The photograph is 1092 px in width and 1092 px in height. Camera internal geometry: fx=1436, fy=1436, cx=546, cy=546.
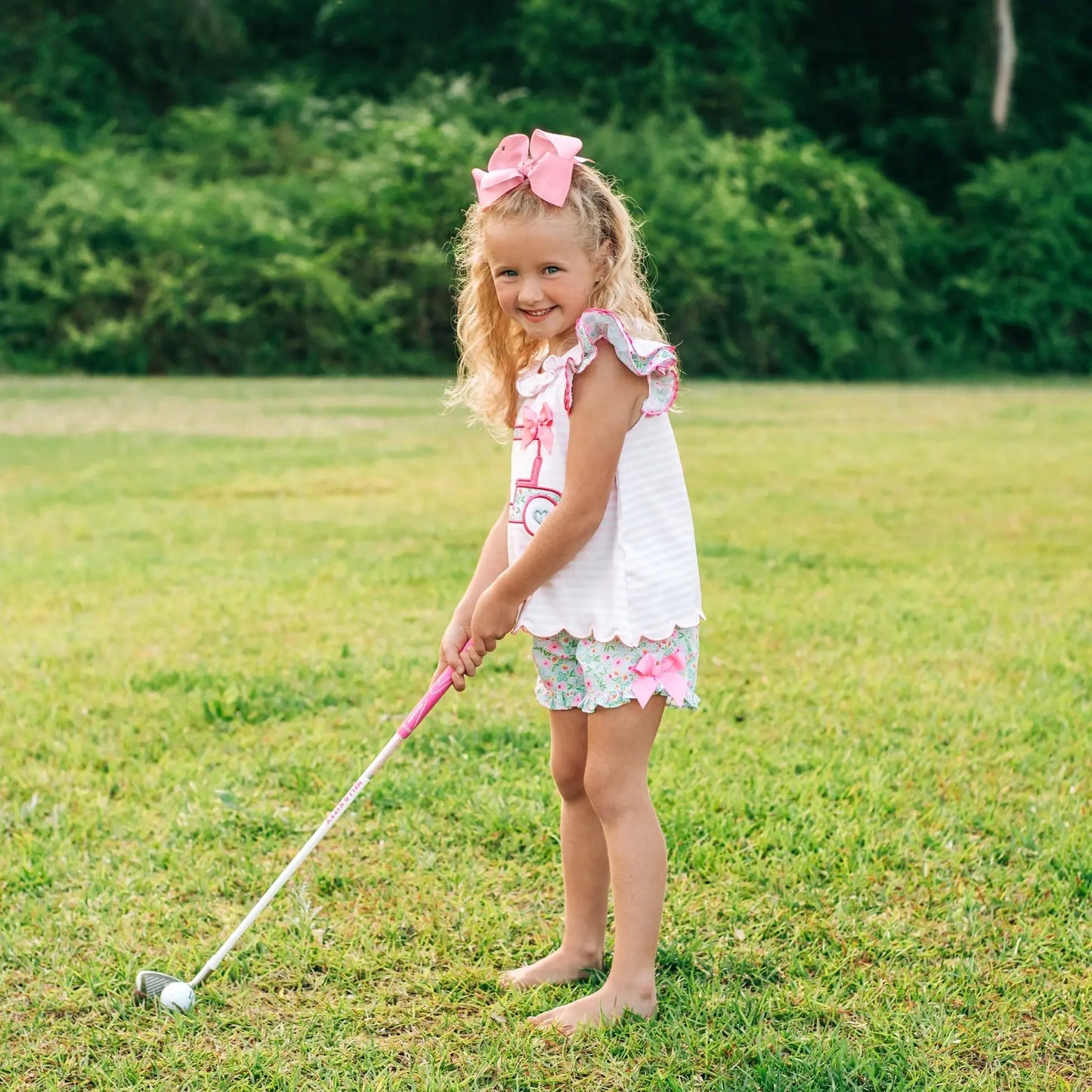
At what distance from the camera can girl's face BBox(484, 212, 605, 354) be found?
2.31 m

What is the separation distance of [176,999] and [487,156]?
56.8ft

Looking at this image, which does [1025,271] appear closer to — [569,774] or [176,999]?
[569,774]

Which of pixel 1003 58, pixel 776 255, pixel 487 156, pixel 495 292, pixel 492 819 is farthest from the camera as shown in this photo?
pixel 1003 58

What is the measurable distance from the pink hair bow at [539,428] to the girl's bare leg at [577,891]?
1.65 feet

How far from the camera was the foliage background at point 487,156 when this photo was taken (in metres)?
17.4

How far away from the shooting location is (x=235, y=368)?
17.5 m

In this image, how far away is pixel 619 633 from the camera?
7.70 ft

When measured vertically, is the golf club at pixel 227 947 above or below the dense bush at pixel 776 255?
below

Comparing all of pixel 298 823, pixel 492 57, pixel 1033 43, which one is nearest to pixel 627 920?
pixel 298 823

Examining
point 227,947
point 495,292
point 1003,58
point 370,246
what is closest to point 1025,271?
point 1003,58

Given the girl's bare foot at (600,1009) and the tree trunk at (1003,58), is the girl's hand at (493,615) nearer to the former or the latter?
the girl's bare foot at (600,1009)

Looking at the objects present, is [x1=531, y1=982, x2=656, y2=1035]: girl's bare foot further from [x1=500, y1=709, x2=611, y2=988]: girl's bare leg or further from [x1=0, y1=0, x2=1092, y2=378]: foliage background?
[x1=0, y1=0, x2=1092, y2=378]: foliage background

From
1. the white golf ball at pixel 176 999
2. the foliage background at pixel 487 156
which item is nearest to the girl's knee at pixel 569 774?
the white golf ball at pixel 176 999

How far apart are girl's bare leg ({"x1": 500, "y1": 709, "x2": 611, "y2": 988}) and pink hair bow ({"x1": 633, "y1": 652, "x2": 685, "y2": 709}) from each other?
0.76 ft
